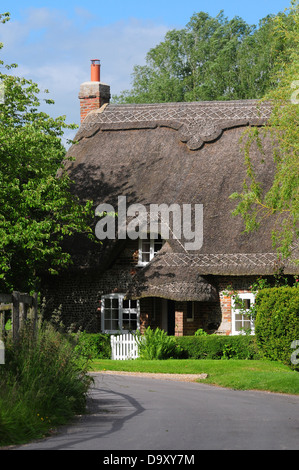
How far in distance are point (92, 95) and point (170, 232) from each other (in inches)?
412

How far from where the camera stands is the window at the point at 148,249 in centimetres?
2975

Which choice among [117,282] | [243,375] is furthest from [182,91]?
[243,375]

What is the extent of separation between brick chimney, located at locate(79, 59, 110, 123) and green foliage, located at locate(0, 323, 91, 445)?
2342 cm

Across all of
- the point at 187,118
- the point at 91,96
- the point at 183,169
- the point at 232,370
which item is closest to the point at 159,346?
the point at 232,370

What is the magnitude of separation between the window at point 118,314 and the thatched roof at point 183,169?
2.45 m

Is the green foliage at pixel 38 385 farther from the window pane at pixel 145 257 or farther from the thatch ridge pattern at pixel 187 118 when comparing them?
the thatch ridge pattern at pixel 187 118

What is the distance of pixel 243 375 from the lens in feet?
66.3

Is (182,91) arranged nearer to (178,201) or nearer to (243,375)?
(178,201)

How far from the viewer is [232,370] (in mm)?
21859

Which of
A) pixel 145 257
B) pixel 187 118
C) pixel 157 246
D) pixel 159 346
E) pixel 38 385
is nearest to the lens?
pixel 38 385

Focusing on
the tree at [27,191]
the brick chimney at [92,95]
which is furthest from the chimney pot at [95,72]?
the tree at [27,191]

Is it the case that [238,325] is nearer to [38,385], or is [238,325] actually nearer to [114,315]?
[114,315]

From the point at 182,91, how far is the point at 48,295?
2739 cm

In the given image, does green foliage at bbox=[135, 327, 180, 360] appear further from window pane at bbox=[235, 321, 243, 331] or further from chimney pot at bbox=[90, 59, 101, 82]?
chimney pot at bbox=[90, 59, 101, 82]
